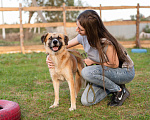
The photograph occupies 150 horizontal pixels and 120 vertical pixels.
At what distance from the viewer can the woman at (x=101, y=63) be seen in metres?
2.68

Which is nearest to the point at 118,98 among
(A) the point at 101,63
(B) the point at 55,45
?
(A) the point at 101,63

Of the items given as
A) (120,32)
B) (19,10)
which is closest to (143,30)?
(120,32)

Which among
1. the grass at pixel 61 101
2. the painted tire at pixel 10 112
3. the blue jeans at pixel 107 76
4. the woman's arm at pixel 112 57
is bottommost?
the grass at pixel 61 101

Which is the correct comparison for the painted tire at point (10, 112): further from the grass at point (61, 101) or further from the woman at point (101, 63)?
the woman at point (101, 63)

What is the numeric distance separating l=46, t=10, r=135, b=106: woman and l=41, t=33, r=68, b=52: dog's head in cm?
28

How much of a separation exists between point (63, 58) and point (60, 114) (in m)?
0.88

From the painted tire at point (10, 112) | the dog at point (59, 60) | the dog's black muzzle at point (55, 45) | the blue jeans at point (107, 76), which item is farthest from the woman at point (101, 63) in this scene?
the painted tire at point (10, 112)

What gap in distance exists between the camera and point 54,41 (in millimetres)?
2885

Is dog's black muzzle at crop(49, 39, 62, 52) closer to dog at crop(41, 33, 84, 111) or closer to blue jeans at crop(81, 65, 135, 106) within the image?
dog at crop(41, 33, 84, 111)

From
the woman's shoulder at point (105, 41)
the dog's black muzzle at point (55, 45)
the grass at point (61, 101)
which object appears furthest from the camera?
the dog's black muzzle at point (55, 45)

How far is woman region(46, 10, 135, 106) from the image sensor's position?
8.79ft

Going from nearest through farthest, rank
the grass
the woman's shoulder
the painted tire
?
the painted tire → the grass → the woman's shoulder

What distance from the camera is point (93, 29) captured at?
2658mm

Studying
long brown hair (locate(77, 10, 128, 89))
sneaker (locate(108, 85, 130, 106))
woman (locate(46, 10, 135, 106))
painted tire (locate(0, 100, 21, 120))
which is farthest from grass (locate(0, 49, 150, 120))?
long brown hair (locate(77, 10, 128, 89))
